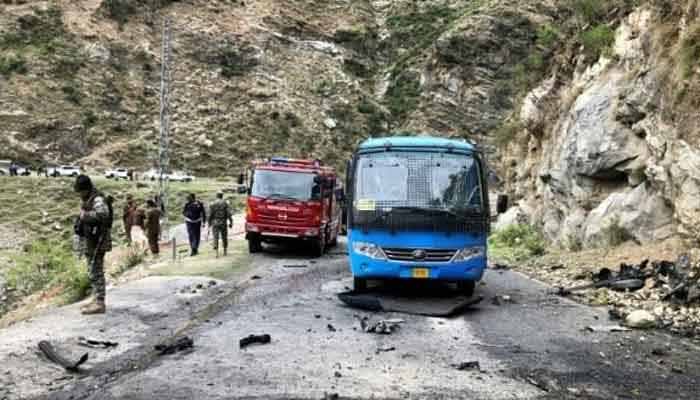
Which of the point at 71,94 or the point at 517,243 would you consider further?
the point at 71,94

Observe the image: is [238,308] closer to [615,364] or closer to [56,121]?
[615,364]

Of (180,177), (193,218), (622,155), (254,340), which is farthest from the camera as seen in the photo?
(180,177)

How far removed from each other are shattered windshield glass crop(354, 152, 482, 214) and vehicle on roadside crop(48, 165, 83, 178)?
41601mm

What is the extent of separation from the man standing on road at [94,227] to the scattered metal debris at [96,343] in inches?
69.2

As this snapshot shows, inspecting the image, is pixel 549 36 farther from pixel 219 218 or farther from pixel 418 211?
pixel 418 211

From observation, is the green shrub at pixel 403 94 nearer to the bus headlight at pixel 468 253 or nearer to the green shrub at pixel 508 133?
the green shrub at pixel 508 133

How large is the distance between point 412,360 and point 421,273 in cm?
385

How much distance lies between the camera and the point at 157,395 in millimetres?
6398

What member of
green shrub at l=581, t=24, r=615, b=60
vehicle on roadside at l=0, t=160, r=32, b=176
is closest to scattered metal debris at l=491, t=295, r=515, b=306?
green shrub at l=581, t=24, r=615, b=60

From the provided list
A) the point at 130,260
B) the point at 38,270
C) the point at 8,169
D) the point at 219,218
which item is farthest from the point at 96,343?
the point at 8,169

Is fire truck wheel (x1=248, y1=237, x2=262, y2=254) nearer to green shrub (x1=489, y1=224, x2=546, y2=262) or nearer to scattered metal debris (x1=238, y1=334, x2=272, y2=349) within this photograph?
green shrub (x1=489, y1=224, x2=546, y2=262)

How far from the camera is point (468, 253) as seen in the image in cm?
1188

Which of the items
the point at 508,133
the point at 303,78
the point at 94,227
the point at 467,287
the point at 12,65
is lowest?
the point at 467,287

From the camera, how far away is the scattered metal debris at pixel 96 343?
862cm
